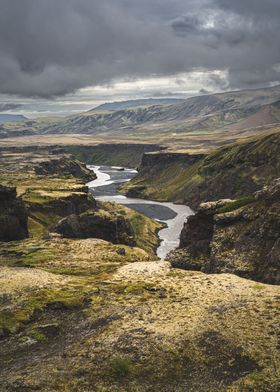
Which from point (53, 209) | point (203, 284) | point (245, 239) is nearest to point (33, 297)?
point (203, 284)

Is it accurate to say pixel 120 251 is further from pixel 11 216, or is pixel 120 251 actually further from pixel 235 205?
pixel 11 216

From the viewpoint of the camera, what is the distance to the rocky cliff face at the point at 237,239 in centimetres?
5406

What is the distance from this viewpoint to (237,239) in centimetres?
6088

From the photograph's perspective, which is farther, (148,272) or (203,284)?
(148,272)

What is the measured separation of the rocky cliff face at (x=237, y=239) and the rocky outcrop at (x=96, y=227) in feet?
79.0

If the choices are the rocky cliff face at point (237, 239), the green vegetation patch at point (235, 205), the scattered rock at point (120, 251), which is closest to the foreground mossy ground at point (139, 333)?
the rocky cliff face at point (237, 239)

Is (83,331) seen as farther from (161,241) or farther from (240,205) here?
(161,241)

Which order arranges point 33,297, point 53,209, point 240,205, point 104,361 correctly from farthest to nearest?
point 53,209, point 240,205, point 33,297, point 104,361

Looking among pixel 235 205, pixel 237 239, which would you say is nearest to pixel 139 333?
pixel 237 239

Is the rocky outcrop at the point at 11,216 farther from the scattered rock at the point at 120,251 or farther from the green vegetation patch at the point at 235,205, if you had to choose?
the green vegetation patch at the point at 235,205

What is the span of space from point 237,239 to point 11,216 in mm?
48499

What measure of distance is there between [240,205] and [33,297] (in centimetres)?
3837

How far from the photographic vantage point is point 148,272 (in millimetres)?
53469

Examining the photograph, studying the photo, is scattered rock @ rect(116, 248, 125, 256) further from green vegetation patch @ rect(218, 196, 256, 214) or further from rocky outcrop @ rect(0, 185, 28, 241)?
rocky outcrop @ rect(0, 185, 28, 241)
